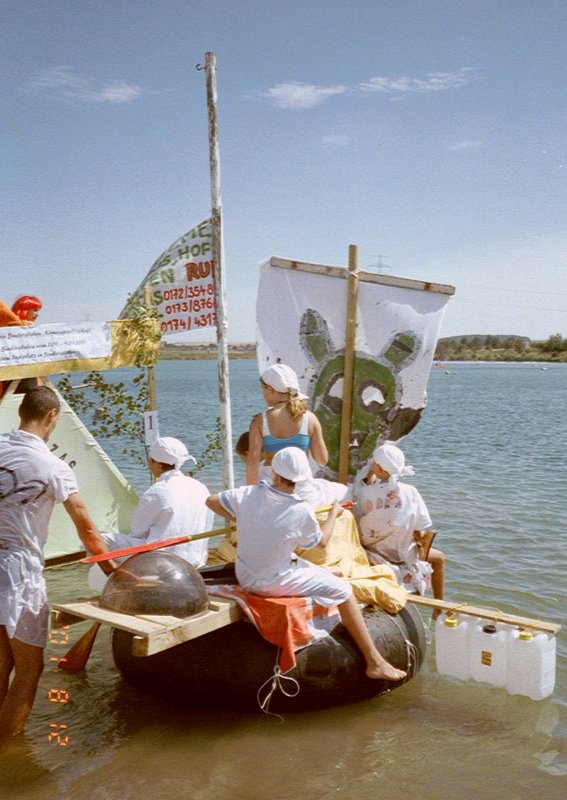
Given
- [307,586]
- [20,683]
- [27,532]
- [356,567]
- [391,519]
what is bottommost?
[20,683]

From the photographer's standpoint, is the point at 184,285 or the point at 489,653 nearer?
the point at 489,653

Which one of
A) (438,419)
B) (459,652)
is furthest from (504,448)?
(459,652)

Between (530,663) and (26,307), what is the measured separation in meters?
5.80

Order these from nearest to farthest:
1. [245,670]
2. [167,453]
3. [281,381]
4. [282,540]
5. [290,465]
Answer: [290,465]
[282,540]
[245,670]
[167,453]
[281,381]

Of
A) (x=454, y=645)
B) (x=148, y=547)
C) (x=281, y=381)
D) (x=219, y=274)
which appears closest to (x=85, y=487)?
(x=219, y=274)

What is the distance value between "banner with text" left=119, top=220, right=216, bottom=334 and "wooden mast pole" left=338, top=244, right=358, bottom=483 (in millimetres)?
1411

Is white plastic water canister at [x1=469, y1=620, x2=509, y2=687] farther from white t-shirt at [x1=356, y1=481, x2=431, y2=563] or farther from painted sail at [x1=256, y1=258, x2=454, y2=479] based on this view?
painted sail at [x1=256, y1=258, x2=454, y2=479]

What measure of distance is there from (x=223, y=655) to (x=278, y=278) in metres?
4.03

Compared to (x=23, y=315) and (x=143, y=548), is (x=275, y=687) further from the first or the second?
(x=23, y=315)

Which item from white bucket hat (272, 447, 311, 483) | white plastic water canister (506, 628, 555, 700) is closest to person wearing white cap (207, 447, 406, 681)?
white bucket hat (272, 447, 311, 483)

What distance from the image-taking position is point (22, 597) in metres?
5.20

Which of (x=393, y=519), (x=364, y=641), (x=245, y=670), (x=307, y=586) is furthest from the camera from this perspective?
(x=393, y=519)

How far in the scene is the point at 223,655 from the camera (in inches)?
228

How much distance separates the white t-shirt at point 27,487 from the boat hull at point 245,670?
4.38ft
